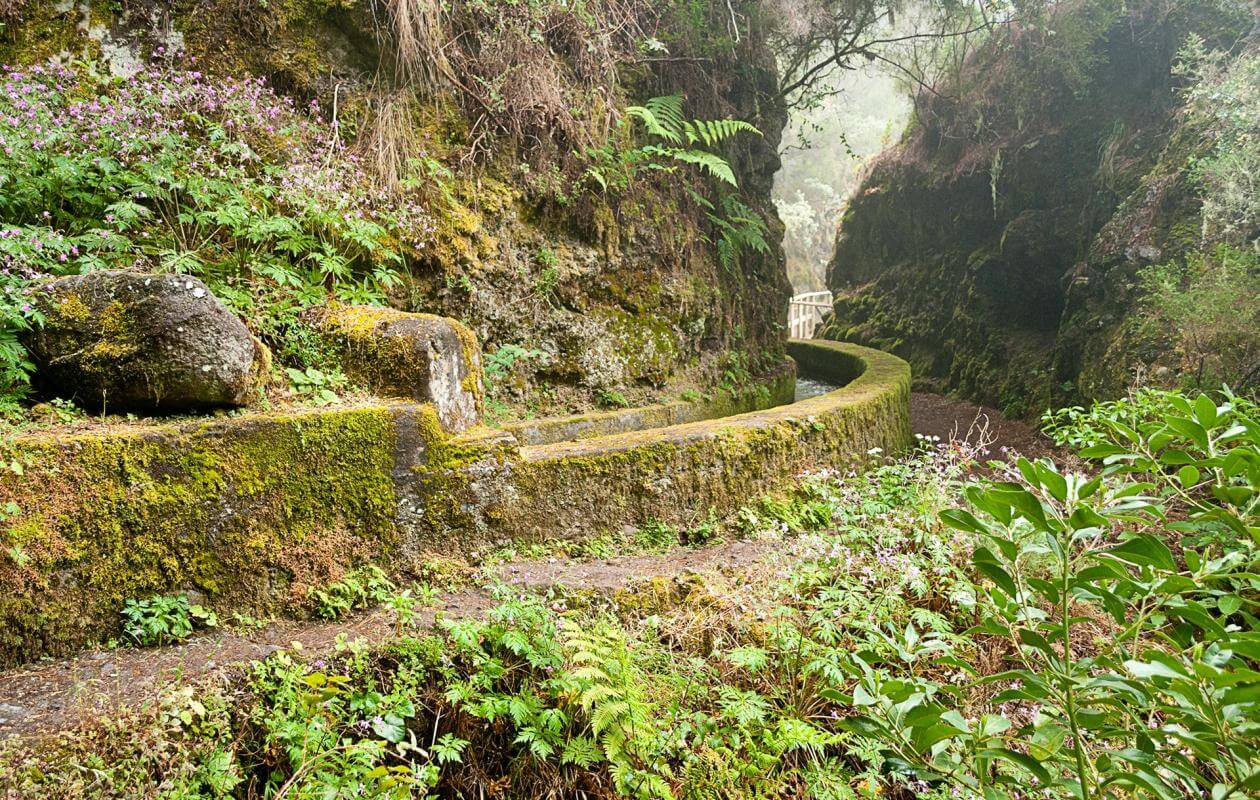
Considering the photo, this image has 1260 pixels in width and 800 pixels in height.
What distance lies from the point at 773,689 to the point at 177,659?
2922 mm

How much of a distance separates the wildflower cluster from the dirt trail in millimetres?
1579

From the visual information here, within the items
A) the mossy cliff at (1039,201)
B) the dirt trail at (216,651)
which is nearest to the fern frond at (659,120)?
the dirt trail at (216,651)

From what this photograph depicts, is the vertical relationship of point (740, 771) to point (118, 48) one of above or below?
below

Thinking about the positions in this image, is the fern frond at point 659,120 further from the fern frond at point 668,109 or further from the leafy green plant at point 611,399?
the leafy green plant at point 611,399

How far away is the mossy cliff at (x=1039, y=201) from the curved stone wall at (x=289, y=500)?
8329 mm

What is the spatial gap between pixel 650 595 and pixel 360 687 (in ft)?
5.58

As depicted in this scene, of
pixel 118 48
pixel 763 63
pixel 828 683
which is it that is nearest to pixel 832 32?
pixel 763 63

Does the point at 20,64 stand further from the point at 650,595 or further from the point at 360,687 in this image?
the point at 650,595

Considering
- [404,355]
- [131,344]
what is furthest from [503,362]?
[131,344]

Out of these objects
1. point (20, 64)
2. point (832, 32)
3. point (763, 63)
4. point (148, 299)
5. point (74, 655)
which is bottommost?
point (74, 655)

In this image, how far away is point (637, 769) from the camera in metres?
2.73

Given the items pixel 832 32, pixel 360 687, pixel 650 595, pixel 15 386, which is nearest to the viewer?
pixel 360 687

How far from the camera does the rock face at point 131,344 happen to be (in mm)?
3295

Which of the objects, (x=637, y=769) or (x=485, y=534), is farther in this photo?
(x=485, y=534)
